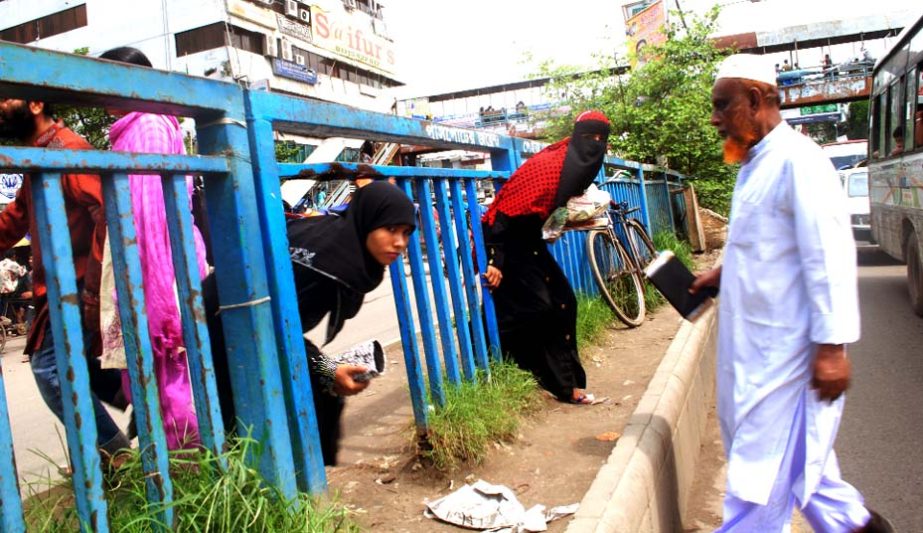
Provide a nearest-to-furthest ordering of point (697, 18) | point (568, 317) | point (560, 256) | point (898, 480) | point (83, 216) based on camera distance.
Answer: point (83, 216) < point (898, 480) < point (568, 317) < point (560, 256) < point (697, 18)

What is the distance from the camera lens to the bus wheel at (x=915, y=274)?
7059mm

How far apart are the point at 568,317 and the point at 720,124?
1810mm

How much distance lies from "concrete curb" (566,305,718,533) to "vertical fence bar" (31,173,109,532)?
4.33 ft

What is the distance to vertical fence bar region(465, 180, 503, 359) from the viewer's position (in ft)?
12.8

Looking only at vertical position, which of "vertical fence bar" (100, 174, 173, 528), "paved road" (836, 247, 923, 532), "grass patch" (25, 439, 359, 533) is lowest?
"paved road" (836, 247, 923, 532)

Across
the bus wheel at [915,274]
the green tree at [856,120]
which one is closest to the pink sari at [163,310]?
the bus wheel at [915,274]

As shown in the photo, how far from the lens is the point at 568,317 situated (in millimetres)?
4102

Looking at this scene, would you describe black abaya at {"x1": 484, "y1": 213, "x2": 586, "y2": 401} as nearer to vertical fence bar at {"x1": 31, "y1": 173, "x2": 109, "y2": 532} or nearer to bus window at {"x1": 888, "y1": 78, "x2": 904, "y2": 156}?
vertical fence bar at {"x1": 31, "y1": 173, "x2": 109, "y2": 532}

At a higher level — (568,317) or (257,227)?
(257,227)

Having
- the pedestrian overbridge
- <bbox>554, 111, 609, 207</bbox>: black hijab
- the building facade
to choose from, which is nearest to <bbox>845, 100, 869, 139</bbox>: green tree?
the pedestrian overbridge

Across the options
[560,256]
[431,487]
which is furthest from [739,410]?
[560,256]

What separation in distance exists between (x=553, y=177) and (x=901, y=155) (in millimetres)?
5257

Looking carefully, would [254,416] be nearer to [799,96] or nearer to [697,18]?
[697,18]

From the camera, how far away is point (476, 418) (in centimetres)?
304
